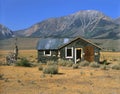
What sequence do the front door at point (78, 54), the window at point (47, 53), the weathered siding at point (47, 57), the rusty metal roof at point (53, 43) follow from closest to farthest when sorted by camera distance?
the front door at point (78, 54), the rusty metal roof at point (53, 43), the weathered siding at point (47, 57), the window at point (47, 53)

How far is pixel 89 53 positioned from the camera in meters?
37.2

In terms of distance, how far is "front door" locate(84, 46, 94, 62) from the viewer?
37.0 meters

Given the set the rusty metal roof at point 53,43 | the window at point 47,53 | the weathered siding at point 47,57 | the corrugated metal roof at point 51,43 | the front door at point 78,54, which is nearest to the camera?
the front door at point 78,54

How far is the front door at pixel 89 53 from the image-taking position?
121 feet

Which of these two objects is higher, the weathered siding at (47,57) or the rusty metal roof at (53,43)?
the rusty metal roof at (53,43)

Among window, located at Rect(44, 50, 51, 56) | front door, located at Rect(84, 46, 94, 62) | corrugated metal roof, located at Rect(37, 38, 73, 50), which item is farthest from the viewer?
window, located at Rect(44, 50, 51, 56)

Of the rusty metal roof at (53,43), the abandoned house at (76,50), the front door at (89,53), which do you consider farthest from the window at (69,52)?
the front door at (89,53)

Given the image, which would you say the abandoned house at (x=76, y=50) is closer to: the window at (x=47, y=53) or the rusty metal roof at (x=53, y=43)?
the rusty metal roof at (x=53, y=43)

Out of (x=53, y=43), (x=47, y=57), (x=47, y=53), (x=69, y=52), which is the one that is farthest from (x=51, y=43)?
(x=69, y=52)

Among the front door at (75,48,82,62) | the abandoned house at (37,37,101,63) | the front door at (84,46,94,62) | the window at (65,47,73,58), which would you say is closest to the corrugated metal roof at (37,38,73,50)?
the abandoned house at (37,37,101,63)

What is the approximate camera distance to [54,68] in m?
24.0

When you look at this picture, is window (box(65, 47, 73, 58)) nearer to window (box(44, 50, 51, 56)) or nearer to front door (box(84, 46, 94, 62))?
front door (box(84, 46, 94, 62))

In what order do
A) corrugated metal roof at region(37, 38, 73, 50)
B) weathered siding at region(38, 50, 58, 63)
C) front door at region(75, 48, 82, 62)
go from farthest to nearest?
corrugated metal roof at region(37, 38, 73, 50)
weathered siding at region(38, 50, 58, 63)
front door at region(75, 48, 82, 62)

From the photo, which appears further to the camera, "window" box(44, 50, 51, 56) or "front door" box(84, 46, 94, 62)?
"window" box(44, 50, 51, 56)
